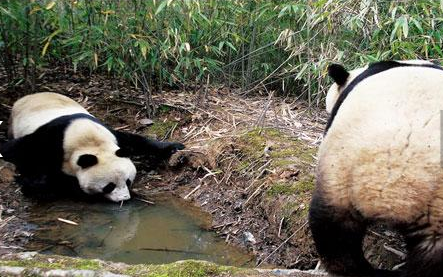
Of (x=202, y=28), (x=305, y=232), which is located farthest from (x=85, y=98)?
(x=305, y=232)

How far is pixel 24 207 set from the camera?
15.0ft

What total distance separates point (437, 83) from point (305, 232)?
1.54 m

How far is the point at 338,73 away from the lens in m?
3.21

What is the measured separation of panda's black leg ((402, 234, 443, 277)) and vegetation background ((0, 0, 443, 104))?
249 centimetres

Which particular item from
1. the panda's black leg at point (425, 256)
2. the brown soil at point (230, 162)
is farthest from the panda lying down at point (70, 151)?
the panda's black leg at point (425, 256)

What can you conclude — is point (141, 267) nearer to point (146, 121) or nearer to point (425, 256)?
point (425, 256)

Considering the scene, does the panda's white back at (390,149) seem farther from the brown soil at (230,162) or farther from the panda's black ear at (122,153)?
the panda's black ear at (122,153)

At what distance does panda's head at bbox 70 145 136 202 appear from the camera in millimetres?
4883

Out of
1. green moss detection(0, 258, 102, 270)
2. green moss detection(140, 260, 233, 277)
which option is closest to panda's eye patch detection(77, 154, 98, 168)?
green moss detection(0, 258, 102, 270)

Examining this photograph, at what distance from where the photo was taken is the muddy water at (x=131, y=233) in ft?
12.5

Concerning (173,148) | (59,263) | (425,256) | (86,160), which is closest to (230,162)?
(173,148)

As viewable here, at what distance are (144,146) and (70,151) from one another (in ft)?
2.39

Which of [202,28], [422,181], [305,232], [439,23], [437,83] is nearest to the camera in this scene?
[422,181]

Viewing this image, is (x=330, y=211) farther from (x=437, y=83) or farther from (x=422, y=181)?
(x=437, y=83)
